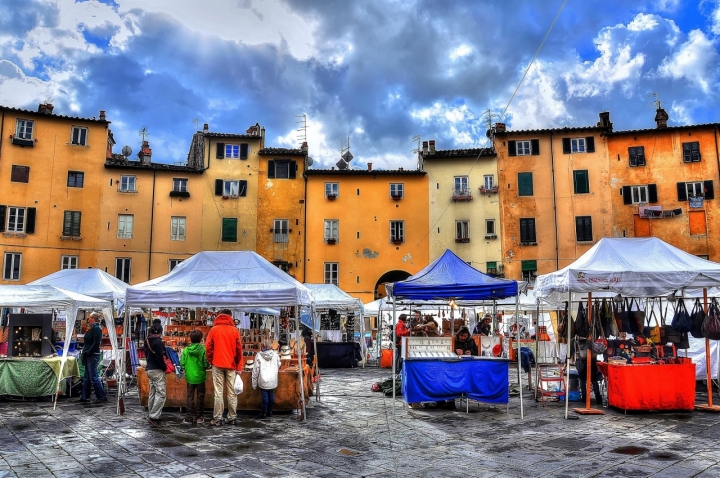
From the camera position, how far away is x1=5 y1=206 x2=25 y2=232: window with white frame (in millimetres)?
32375

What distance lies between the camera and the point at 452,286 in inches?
441

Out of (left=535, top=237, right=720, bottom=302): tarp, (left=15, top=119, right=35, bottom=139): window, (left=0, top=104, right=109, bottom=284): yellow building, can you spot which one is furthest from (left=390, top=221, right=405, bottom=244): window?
(left=535, top=237, right=720, bottom=302): tarp

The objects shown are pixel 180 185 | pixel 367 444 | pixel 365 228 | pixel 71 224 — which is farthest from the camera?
pixel 365 228

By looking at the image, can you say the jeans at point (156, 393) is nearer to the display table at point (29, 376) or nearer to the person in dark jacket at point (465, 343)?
the display table at point (29, 376)

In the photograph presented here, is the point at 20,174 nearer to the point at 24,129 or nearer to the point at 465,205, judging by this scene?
the point at 24,129

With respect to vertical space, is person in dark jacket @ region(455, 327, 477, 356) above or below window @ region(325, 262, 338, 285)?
below

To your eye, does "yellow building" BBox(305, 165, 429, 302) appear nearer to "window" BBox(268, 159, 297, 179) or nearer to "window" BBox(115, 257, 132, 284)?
"window" BBox(268, 159, 297, 179)

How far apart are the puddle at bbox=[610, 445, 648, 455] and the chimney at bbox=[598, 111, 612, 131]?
31266 millimetres

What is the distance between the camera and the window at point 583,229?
3503 centimetres

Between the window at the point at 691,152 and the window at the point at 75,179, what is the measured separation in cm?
3539

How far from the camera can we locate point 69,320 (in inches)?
490

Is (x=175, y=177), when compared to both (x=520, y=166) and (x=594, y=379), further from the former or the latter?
(x=594, y=379)

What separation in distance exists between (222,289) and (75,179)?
28.0 meters

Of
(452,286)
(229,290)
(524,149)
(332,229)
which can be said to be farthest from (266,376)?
(524,149)
